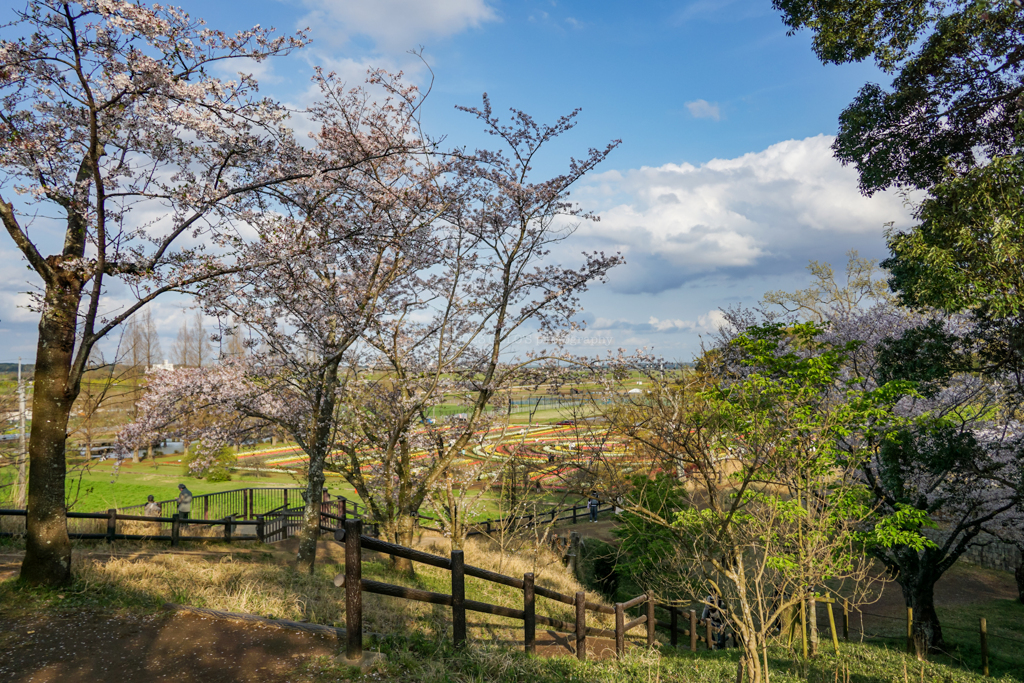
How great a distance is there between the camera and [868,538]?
11.9m

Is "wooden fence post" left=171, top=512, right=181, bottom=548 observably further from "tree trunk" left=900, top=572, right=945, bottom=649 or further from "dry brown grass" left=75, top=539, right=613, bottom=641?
"tree trunk" left=900, top=572, right=945, bottom=649

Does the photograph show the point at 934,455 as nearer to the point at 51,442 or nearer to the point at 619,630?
the point at 619,630

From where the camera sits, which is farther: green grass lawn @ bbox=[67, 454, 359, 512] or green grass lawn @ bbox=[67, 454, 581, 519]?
green grass lawn @ bbox=[67, 454, 359, 512]

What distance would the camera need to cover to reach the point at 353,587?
4.88 metres

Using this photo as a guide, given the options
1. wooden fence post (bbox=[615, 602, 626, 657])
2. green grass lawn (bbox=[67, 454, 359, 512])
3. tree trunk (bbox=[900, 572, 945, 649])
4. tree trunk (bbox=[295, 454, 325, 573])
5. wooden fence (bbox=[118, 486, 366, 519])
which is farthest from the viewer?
green grass lawn (bbox=[67, 454, 359, 512])

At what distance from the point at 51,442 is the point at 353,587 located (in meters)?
5.60

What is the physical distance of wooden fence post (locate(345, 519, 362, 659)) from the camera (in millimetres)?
4832

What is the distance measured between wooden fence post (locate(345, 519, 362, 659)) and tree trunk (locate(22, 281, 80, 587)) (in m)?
5.02

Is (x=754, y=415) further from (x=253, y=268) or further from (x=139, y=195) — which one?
(x=139, y=195)

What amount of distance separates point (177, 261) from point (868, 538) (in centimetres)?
1399

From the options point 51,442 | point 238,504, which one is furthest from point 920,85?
point 238,504

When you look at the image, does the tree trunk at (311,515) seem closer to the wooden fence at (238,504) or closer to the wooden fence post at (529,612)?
the wooden fence post at (529,612)

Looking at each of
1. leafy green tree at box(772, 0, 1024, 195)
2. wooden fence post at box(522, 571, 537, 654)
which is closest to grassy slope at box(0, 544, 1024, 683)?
wooden fence post at box(522, 571, 537, 654)

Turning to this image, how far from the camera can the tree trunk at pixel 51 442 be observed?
734 cm
